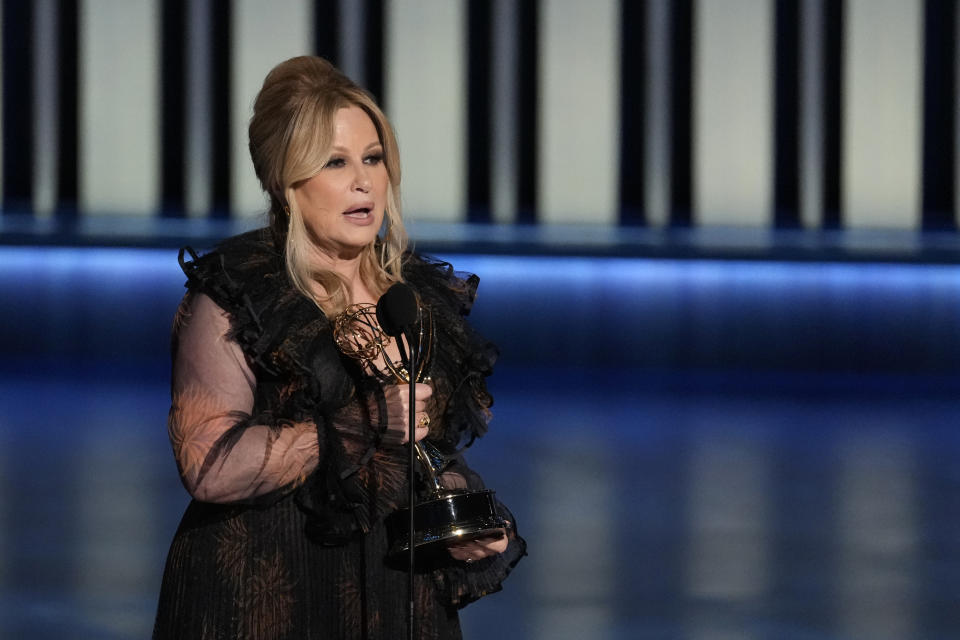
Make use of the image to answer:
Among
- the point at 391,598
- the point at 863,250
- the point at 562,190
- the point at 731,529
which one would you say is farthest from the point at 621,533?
the point at 562,190

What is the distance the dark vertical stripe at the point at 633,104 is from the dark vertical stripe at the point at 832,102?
0.87 m

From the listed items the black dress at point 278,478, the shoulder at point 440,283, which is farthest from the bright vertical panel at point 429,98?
the black dress at point 278,478

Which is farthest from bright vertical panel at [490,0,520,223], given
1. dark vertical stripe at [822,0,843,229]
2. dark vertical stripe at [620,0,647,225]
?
dark vertical stripe at [822,0,843,229]

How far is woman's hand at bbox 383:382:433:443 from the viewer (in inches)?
71.0

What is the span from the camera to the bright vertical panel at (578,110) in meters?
7.99

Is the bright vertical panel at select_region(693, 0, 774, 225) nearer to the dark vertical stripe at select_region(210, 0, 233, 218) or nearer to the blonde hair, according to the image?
the dark vertical stripe at select_region(210, 0, 233, 218)

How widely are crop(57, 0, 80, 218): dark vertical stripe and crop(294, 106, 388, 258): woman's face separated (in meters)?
6.53

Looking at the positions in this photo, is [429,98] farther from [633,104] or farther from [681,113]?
[681,113]

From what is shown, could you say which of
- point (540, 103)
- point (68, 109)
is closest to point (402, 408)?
point (540, 103)

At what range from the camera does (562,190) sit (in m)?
8.09

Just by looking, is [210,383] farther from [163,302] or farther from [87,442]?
[163,302]

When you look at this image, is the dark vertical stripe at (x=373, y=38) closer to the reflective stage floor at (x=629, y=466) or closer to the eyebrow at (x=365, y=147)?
the reflective stage floor at (x=629, y=466)

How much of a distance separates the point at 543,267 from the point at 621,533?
326cm

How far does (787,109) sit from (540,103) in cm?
119
